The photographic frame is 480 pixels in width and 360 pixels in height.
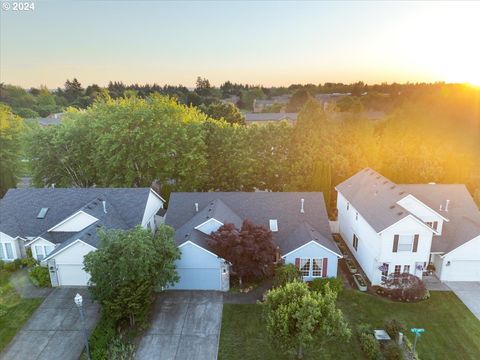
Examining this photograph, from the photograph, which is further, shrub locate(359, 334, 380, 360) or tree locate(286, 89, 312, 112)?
tree locate(286, 89, 312, 112)

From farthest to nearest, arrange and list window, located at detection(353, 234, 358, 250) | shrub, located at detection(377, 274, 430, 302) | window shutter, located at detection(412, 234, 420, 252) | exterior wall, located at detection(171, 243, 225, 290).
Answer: window, located at detection(353, 234, 358, 250) → exterior wall, located at detection(171, 243, 225, 290) → window shutter, located at detection(412, 234, 420, 252) → shrub, located at detection(377, 274, 430, 302)

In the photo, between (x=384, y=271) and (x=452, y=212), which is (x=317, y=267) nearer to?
(x=384, y=271)

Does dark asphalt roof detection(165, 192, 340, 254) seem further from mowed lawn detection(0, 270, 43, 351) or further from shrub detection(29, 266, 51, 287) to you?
mowed lawn detection(0, 270, 43, 351)

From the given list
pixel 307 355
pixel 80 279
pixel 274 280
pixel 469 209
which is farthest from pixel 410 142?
pixel 80 279

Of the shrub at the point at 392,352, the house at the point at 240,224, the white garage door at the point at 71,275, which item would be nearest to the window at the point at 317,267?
the house at the point at 240,224

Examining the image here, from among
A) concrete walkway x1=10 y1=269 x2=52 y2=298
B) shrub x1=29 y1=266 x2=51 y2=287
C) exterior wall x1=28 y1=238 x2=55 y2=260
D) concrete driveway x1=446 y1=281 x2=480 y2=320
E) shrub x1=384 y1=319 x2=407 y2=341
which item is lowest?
concrete driveway x1=446 y1=281 x2=480 y2=320

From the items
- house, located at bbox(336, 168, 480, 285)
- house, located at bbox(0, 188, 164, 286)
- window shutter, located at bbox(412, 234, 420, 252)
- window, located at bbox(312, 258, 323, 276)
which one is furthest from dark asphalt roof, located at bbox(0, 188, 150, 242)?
window shutter, located at bbox(412, 234, 420, 252)

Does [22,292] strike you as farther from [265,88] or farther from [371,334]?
[265,88]
